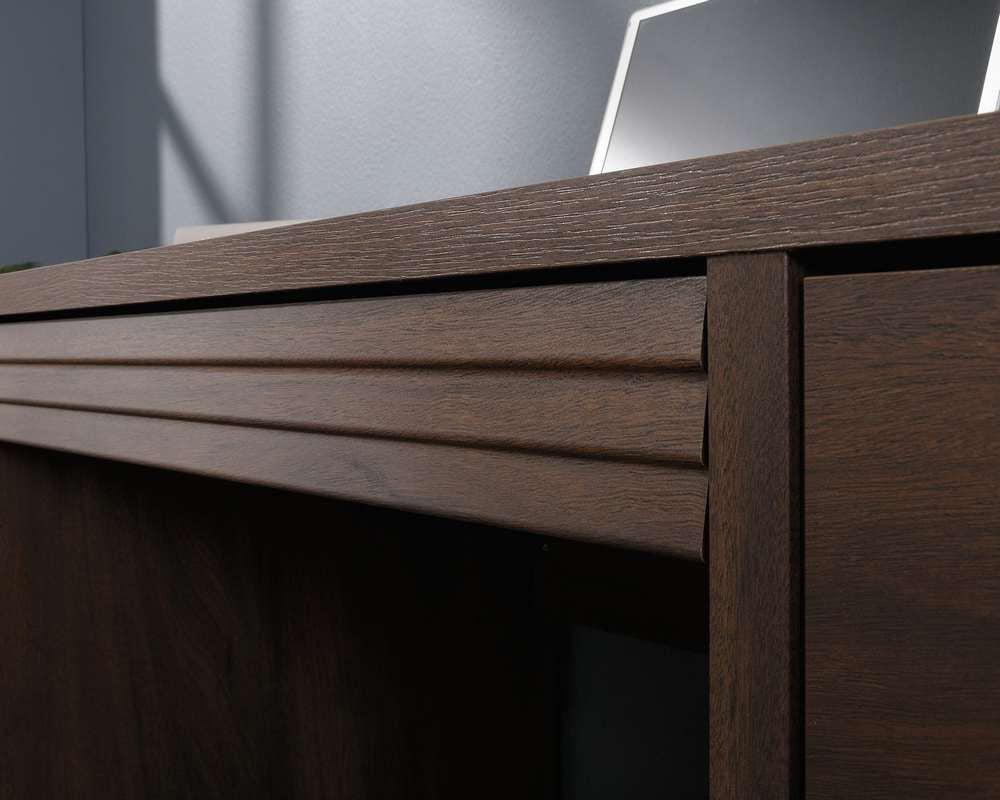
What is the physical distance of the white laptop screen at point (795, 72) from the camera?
1.86 ft

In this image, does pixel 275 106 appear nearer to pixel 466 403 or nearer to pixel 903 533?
pixel 466 403

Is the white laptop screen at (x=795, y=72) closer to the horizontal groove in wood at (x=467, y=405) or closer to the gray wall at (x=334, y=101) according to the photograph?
the gray wall at (x=334, y=101)

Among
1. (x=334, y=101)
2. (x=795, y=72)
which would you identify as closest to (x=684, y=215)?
(x=795, y=72)

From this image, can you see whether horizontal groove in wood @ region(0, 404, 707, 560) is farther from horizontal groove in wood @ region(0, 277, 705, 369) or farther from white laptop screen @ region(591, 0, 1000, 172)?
white laptop screen @ region(591, 0, 1000, 172)

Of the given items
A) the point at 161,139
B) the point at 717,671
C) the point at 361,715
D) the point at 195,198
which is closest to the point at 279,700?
the point at 361,715

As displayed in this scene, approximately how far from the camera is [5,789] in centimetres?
71

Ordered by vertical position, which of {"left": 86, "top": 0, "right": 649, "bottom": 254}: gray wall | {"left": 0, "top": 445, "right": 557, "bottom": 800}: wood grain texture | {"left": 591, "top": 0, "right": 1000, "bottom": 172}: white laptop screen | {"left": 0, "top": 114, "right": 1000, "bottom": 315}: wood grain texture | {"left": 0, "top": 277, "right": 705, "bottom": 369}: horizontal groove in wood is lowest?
{"left": 0, "top": 445, "right": 557, "bottom": 800}: wood grain texture

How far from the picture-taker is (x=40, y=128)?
1.69 metres

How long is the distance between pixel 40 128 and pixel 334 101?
0.90 meters

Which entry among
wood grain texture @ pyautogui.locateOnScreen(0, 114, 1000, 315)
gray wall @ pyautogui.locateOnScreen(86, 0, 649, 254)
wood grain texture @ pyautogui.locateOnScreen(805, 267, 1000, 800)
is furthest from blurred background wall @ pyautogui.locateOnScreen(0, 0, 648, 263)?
wood grain texture @ pyautogui.locateOnScreen(805, 267, 1000, 800)

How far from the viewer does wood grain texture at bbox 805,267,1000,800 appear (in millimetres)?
219

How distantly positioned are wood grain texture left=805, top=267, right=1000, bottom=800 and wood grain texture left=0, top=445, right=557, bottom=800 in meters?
0.51

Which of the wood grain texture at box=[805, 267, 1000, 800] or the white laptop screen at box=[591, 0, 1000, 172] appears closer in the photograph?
the wood grain texture at box=[805, 267, 1000, 800]

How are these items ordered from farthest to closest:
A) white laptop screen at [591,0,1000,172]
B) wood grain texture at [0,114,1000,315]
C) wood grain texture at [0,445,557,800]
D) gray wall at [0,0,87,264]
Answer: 1. gray wall at [0,0,87,264]
2. wood grain texture at [0,445,557,800]
3. white laptop screen at [591,0,1000,172]
4. wood grain texture at [0,114,1000,315]
